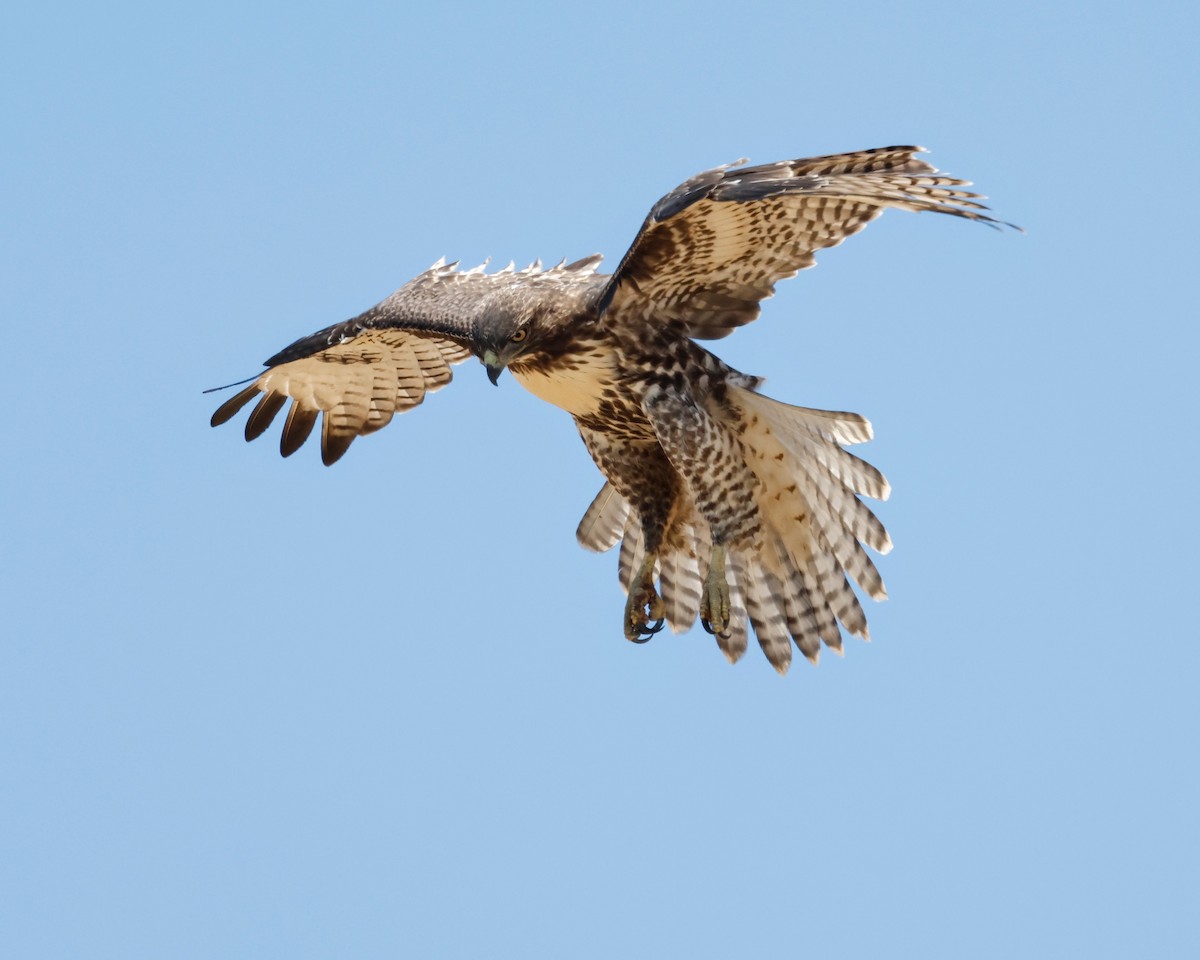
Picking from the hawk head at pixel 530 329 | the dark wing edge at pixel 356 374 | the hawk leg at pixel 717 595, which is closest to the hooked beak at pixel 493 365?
the hawk head at pixel 530 329

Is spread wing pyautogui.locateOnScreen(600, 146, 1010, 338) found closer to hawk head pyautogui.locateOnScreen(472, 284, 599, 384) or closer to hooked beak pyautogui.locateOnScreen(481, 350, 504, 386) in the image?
hawk head pyautogui.locateOnScreen(472, 284, 599, 384)

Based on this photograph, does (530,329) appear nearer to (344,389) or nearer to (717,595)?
(717,595)

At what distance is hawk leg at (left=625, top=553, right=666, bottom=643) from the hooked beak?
1432 millimetres

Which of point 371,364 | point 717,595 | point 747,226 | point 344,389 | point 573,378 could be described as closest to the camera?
point 747,226

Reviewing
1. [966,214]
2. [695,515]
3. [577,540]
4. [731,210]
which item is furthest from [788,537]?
[966,214]

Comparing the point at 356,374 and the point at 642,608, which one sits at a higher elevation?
the point at 356,374

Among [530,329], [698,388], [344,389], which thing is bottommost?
[698,388]

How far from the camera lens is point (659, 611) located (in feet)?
35.8

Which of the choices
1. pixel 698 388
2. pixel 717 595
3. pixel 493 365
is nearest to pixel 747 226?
pixel 698 388

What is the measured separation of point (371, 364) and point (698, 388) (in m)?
2.20

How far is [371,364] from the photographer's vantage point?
11.5 meters

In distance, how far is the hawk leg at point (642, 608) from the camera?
428 inches

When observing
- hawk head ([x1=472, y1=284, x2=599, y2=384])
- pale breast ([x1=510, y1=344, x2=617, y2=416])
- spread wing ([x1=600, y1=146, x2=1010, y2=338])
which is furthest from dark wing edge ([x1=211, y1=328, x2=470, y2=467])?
spread wing ([x1=600, y1=146, x2=1010, y2=338])

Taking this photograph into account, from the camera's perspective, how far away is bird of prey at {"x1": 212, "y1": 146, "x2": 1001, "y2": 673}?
9.52 m
